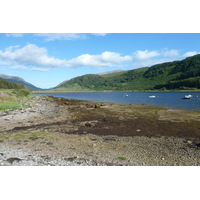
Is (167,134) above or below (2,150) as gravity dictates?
below

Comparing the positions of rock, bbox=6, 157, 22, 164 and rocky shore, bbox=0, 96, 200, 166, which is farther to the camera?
rocky shore, bbox=0, 96, 200, 166

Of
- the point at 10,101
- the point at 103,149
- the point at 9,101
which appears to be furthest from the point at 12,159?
the point at 10,101

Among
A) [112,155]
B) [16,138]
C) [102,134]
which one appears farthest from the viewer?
[102,134]

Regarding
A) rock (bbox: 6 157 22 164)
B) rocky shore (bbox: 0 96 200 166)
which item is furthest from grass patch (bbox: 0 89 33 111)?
rock (bbox: 6 157 22 164)

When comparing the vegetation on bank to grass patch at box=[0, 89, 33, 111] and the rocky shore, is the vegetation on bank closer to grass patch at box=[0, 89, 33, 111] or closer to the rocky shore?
grass patch at box=[0, 89, 33, 111]

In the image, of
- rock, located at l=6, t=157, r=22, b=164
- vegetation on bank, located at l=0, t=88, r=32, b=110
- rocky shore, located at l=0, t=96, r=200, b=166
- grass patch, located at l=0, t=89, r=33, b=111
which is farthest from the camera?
vegetation on bank, located at l=0, t=88, r=32, b=110

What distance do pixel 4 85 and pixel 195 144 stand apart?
162m

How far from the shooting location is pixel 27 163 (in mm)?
10602

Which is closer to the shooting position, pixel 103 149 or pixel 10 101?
pixel 103 149

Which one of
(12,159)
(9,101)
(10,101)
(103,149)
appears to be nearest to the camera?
(12,159)

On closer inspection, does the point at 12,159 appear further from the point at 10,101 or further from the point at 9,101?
the point at 10,101

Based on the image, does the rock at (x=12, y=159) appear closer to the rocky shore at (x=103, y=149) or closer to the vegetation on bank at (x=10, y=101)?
the rocky shore at (x=103, y=149)

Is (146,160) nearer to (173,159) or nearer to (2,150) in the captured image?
(173,159)
